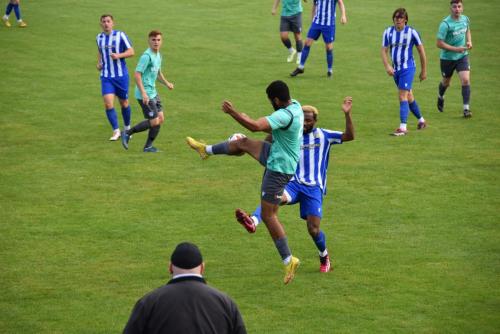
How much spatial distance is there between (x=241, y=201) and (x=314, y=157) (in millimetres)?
3317

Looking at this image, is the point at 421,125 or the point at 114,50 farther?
the point at 421,125

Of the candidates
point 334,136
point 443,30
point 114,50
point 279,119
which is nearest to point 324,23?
point 443,30

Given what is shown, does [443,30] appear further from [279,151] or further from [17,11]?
[17,11]

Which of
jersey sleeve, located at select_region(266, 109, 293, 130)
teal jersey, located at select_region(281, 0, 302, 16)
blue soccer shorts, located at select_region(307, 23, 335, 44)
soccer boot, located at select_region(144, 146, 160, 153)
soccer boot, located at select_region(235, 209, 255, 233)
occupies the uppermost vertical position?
jersey sleeve, located at select_region(266, 109, 293, 130)

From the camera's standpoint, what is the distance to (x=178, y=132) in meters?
18.5

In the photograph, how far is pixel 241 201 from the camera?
1435cm

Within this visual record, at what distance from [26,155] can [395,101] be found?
9.13 meters

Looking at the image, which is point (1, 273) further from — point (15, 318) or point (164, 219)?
point (164, 219)

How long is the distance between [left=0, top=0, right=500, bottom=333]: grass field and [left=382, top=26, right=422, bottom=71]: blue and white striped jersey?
5.02 ft

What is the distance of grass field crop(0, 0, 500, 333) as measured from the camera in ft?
33.8

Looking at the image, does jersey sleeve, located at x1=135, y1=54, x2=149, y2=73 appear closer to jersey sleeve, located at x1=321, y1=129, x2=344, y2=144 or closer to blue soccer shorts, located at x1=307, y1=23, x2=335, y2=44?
jersey sleeve, located at x1=321, y1=129, x2=344, y2=144

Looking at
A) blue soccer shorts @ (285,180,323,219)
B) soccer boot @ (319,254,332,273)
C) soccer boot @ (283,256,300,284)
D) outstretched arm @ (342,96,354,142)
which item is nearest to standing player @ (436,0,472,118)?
outstretched arm @ (342,96,354,142)

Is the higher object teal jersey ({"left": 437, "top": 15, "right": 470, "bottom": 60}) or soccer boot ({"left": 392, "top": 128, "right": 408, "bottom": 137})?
teal jersey ({"left": 437, "top": 15, "right": 470, "bottom": 60})

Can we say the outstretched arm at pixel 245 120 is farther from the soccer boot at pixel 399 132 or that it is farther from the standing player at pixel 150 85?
the soccer boot at pixel 399 132
